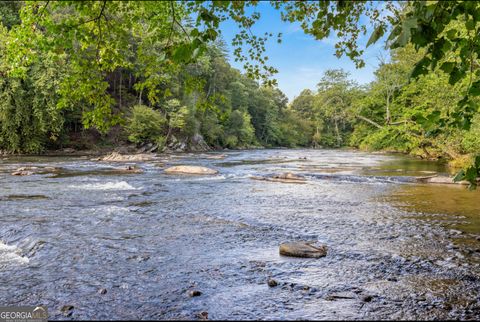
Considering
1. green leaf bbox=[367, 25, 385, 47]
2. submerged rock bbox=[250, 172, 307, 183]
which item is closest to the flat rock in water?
submerged rock bbox=[250, 172, 307, 183]

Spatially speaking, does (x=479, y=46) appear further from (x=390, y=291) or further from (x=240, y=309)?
(x=240, y=309)

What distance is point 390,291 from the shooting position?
5504 mm

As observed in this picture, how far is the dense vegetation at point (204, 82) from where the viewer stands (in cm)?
360

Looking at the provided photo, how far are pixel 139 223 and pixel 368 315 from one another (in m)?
6.80

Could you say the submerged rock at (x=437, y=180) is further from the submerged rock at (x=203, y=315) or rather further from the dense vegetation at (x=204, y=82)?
the submerged rock at (x=203, y=315)

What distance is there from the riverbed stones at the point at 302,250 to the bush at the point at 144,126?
42.6 metres

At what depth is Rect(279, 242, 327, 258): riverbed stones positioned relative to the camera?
23.5 feet

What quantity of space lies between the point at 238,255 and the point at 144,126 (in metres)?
44.0

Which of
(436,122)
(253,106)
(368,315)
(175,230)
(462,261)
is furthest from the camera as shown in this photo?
(253,106)

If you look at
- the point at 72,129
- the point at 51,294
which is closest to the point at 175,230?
the point at 51,294

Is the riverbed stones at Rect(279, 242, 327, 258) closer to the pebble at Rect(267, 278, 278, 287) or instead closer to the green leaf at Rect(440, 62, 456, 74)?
the pebble at Rect(267, 278, 278, 287)

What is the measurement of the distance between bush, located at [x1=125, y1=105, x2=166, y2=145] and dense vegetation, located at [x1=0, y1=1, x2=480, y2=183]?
7.8 inches

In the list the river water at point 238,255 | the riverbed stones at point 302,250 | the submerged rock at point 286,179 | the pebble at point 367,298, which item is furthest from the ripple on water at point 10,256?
the submerged rock at point 286,179

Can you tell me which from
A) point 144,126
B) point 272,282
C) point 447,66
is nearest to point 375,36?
point 447,66
